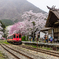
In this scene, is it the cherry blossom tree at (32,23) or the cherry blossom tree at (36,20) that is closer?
the cherry blossom tree at (36,20)

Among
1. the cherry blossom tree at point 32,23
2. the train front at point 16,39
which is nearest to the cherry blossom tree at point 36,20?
the cherry blossom tree at point 32,23

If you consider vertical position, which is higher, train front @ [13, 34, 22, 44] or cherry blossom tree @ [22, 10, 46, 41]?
cherry blossom tree @ [22, 10, 46, 41]

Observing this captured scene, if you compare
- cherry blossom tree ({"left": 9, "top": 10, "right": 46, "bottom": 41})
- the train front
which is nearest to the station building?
the train front

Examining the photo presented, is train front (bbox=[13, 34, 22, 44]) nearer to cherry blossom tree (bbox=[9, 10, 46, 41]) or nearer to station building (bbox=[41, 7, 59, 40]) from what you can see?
cherry blossom tree (bbox=[9, 10, 46, 41])

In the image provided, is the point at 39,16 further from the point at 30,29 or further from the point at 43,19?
the point at 30,29

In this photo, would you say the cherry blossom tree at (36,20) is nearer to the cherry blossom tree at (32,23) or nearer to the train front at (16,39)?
the cherry blossom tree at (32,23)

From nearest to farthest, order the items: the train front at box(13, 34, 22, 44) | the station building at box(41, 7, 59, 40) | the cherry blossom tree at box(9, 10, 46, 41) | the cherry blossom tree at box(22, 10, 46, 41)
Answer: the station building at box(41, 7, 59, 40) < the train front at box(13, 34, 22, 44) < the cherry blossom tree at box(22, 10, 46, 41) < the cherry blossom tree at box(9, 10, 46, 41)

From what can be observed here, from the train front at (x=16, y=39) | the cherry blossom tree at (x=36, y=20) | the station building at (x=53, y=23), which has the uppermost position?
the cherry blossom tree at (x=36, y=20)

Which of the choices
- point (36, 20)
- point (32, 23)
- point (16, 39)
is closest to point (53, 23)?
point (16, 39)

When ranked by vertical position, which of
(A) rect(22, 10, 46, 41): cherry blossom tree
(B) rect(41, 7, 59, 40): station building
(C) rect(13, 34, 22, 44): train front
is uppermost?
(A) rect(22, 10, 46, 41): cherry blossom tree

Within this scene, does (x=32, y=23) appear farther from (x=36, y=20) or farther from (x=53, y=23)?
(x=53, y=23)

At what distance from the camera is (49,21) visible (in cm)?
2100

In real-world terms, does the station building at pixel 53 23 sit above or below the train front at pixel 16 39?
above

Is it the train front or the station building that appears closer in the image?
the station building
